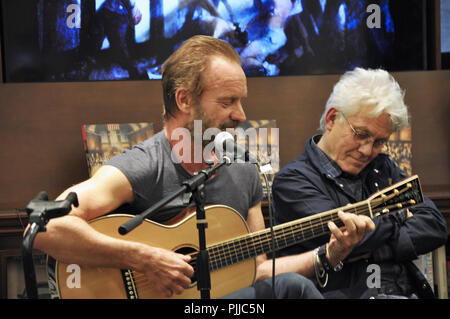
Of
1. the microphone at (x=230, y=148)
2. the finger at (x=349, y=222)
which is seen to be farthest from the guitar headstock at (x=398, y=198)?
the microphone at (x=230, y=148)

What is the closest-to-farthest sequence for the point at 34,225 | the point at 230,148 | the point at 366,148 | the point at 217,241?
the point at 34,225, the point at 230,148, the point at 217,241, the point at 366,148

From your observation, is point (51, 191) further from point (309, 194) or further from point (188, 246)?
point (309, 194)

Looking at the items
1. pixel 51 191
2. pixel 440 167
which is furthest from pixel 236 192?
pixel 440 167

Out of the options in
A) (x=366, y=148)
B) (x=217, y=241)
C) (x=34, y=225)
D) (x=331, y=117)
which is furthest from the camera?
(x=331, y=117)

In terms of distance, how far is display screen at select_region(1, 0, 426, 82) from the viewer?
2748mm

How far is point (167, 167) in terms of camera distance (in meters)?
1.89

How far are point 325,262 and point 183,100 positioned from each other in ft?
2.91

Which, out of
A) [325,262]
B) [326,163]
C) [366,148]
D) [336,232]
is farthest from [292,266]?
[366,148]

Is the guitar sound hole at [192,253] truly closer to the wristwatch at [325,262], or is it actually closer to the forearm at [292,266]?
the forearm at [292,266]

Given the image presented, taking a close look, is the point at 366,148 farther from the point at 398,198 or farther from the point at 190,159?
the point at 190,159

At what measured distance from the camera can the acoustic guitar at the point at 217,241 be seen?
1.65 m

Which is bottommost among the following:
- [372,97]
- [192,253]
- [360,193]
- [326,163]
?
[192,253]

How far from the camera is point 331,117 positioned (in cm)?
225
